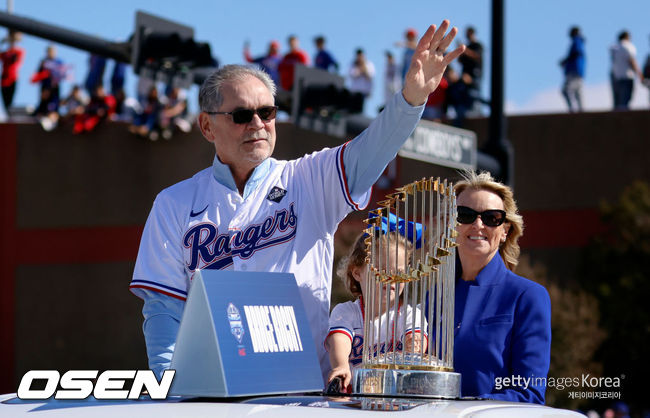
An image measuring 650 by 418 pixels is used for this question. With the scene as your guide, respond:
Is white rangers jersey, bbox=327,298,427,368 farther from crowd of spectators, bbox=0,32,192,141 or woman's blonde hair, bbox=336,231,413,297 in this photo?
crowd of spectators, bbox=0,32,192,141

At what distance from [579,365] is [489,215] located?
14.7 meters

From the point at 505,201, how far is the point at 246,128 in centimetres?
117

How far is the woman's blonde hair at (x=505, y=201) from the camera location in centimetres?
415

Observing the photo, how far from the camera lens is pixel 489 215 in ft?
13.5

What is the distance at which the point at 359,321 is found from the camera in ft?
12.7

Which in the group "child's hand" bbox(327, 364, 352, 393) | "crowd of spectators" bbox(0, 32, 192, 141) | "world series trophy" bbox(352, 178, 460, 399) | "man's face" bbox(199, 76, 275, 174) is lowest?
"child's hand" bbox(327, 364, 352, 393)

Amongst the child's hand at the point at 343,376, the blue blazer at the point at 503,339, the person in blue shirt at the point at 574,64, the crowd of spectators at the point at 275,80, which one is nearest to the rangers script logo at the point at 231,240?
the child's hand at the point at 343,376

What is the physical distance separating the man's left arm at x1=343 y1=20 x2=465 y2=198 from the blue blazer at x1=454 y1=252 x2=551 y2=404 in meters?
0.67

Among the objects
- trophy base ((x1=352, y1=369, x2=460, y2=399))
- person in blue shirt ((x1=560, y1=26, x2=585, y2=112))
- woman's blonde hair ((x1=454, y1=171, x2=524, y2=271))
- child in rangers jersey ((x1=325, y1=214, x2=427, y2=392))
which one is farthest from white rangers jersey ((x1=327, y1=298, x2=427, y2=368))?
person in blue shirt ((x1=560, y1=26, x2=585, y2=112))

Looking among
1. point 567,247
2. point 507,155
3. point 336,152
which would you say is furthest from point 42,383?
point 567,247

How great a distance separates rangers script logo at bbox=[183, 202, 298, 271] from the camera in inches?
139

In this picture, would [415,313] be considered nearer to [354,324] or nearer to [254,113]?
[354,324]

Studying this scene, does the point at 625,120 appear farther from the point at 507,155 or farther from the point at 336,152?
the point at 336,152

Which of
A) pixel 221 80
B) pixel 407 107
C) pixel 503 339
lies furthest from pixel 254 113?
pixel 503 339
